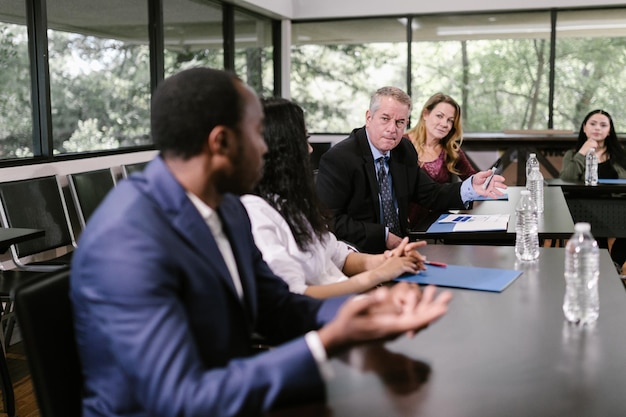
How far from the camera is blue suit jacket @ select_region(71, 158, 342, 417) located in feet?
3.34

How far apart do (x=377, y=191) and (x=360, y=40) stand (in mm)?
5624

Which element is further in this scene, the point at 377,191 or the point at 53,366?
the point at 377,191

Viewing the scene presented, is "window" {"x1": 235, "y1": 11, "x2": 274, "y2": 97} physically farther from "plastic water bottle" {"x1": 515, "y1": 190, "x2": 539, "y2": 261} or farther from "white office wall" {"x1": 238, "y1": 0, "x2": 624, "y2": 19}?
"plastic water bottle" {"x1": 515, "y1": 190, "x2": 539, "y2": 261}

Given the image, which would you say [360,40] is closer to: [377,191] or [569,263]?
[377,191]

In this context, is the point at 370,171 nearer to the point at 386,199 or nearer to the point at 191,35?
the point at 386,199

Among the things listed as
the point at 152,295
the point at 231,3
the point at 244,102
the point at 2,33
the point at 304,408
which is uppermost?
the point at 231,3

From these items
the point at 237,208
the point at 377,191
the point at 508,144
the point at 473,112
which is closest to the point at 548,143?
the point at 508,144

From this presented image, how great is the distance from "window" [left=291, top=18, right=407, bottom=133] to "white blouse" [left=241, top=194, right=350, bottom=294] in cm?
662

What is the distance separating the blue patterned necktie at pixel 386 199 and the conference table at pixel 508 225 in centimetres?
14

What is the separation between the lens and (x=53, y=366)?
125 cm

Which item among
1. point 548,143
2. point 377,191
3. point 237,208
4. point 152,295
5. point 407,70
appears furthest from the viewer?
point 407,70

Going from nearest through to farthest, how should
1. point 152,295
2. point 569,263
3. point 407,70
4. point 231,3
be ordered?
point 152,295, point 569,263, point 231,3, point 407,70

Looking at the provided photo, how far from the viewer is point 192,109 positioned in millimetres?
1163

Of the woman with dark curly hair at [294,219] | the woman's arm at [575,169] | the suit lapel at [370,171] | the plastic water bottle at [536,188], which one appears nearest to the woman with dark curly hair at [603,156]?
the woman's arm at [575,169]
